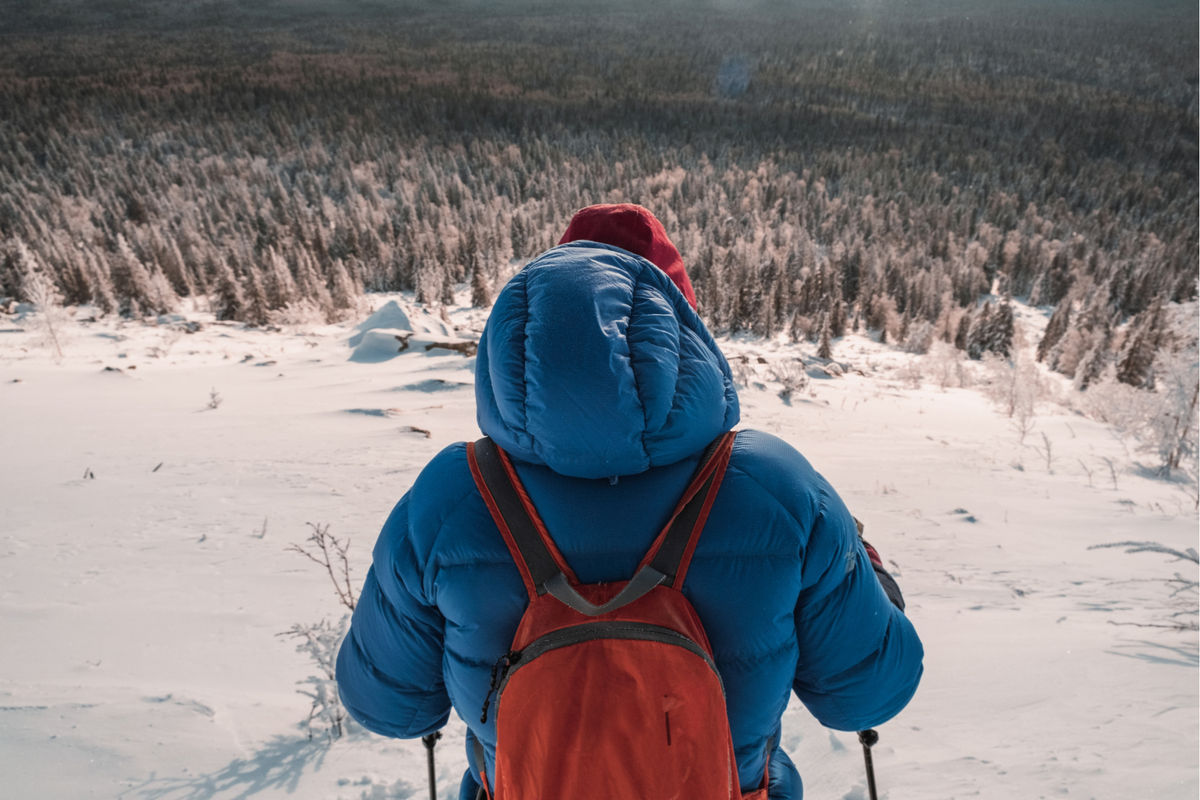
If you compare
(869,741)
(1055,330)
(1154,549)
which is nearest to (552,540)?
(869,741)

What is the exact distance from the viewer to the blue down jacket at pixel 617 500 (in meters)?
0.85

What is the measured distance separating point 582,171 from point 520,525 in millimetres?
44041

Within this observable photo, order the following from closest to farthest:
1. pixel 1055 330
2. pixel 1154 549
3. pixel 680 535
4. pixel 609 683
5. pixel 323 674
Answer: pixel 609 683 < pixel 680 535 < pixel 323 674 < pixel 1154 549 < pixel 1055 330

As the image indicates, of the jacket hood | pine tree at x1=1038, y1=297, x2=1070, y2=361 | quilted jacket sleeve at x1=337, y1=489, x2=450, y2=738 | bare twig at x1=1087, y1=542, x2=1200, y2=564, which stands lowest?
pine tree at x1=1038, y1=297, x2=1070, y2=361

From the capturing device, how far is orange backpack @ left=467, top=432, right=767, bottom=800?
0.74 meters

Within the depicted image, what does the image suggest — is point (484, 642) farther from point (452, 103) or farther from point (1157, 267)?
point (452, 103)

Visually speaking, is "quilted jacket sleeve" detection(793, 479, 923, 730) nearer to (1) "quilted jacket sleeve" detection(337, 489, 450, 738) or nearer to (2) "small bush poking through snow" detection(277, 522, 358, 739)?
(1) "quilted jacket sleeve" detection(337, 489, 450, 738)

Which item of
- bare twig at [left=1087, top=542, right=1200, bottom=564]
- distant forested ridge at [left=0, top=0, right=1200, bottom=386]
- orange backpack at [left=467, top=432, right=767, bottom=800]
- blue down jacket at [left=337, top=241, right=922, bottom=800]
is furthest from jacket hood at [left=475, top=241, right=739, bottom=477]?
distant forested ridge at [left=0, top=0, right=1200, bottom=386]

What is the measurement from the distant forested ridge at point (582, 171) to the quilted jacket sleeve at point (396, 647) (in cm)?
1433

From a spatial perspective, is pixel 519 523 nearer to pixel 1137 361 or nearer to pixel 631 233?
pixel 631 233

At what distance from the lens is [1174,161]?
58.1 meters

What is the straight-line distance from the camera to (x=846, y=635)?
1.11 metres

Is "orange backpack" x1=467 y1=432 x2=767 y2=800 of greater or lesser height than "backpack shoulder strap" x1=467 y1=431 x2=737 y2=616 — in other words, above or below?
below

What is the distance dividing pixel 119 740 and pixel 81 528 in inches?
91.3
